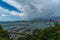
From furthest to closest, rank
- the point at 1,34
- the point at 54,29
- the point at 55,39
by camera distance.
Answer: the point at 1,34
the point at 54,29
the point at 55,39

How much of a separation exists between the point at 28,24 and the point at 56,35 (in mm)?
59755

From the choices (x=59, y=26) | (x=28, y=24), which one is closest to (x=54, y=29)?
(x=59, y=26)

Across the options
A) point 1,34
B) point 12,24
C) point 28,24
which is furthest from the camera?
point 28,24

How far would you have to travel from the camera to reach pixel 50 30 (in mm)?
27375

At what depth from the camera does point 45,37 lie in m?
27.0

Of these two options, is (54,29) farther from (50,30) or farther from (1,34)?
(1,34)

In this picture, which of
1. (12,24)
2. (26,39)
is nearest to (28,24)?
(12,24)

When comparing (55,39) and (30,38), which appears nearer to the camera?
(55,39)

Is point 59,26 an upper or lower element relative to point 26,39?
upper

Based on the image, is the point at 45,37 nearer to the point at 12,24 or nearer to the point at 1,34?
the point at 1,34

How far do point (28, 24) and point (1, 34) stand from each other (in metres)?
51.9

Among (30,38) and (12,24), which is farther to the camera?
(12,24)

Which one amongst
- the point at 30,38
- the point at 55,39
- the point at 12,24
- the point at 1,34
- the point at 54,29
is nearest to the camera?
the point at 55,39

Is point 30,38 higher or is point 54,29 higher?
point 54,29
